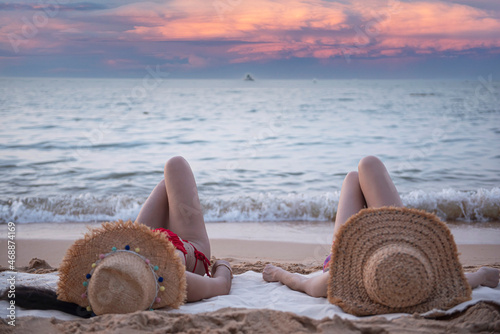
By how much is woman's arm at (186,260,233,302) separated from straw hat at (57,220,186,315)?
26cm

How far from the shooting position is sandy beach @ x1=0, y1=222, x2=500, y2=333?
189 cm

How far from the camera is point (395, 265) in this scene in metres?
1.91

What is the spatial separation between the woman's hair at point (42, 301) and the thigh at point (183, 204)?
0.90 m

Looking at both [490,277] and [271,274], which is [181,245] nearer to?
[271,274]

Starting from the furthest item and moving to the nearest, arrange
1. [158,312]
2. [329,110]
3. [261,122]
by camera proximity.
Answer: [329,110]
[261,122]
[158,312]

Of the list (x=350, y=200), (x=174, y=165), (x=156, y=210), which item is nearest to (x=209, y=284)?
(x=156, y=210)

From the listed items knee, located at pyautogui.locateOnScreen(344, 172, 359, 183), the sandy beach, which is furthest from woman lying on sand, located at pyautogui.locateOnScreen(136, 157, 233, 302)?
knee, located at pyautogui.locateOnScreen(344, 172, 359, 183)

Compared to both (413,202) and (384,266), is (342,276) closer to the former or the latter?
(384,266)

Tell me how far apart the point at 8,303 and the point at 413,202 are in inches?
212

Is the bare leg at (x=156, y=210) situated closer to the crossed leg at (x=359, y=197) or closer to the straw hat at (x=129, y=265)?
the straw hat at (x=129, y=265)

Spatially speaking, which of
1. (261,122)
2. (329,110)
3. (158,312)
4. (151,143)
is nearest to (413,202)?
(158,312)

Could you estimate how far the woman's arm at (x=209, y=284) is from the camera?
8.05 feet

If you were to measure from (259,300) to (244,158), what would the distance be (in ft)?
22.8

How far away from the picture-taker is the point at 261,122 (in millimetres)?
15250
